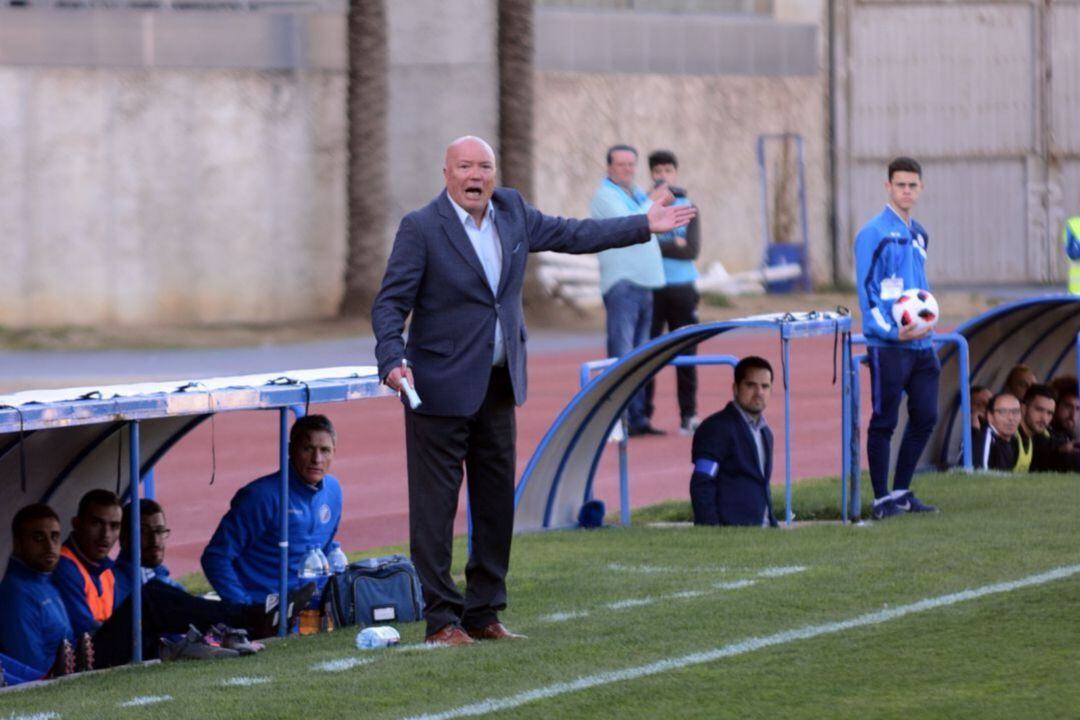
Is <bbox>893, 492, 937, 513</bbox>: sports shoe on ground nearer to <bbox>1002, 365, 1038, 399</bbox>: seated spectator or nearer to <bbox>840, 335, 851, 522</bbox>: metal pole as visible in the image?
<bbox>840, 335, 851, 522</bbox>: metal pole

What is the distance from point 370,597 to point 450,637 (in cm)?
112

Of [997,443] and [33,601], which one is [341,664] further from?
[997,443]

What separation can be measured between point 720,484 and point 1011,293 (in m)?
23.6

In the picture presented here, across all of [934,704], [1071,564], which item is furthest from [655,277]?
[934,704]

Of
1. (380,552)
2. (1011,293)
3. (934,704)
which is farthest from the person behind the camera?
(1011,293)

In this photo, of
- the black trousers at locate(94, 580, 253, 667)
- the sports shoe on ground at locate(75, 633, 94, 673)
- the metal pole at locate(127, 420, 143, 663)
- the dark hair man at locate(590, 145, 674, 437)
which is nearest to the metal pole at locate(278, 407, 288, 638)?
the black trousers at locate(94, 580, 253, 667)

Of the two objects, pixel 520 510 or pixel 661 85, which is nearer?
pixel 520 510

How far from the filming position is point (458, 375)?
8.48 m

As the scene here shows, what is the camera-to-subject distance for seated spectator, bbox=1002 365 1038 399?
47.6ft

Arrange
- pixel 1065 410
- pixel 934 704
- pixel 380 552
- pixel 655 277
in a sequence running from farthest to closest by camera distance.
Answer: pixel 655 277 → pixel 1065 410 → pixel 380 552 → pixel 934 704

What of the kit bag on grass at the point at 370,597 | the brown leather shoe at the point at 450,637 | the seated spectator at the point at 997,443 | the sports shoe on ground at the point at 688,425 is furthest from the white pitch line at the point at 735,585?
the sports shoe on ground at the point at 688,425

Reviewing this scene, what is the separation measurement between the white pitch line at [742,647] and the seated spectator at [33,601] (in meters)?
2.49

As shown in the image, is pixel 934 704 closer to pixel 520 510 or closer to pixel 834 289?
pixel 520 510

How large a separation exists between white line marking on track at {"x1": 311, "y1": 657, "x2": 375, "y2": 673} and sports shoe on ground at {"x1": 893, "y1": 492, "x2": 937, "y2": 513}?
4.67m
